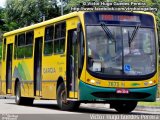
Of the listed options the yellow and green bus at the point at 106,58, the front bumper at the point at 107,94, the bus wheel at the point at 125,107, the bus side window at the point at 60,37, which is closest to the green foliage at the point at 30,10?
the bus side window at the point at 60,37

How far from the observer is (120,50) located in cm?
1991

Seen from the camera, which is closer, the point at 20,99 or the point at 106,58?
the point at 106,58

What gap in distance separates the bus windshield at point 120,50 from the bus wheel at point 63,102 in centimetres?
229

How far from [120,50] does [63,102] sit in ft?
10.5

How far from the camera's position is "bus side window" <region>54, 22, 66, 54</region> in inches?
856

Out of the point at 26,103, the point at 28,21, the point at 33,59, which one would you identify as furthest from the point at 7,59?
the point at 28,21

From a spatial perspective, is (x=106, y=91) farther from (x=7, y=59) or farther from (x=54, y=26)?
(x=7, y=59)

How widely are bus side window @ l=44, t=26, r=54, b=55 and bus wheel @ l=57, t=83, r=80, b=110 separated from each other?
180cm

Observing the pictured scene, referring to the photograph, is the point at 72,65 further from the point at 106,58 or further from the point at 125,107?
the point at 125,107

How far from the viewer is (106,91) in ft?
64.4

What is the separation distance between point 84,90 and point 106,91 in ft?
2.34

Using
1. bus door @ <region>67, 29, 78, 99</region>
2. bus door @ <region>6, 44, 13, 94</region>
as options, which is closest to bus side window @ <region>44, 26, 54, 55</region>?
bus door @ <region>67, 29, 78, 99</region>

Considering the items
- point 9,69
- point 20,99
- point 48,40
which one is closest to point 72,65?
point 48,40

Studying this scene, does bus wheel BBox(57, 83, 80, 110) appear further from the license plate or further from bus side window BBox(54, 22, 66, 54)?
the license plate
